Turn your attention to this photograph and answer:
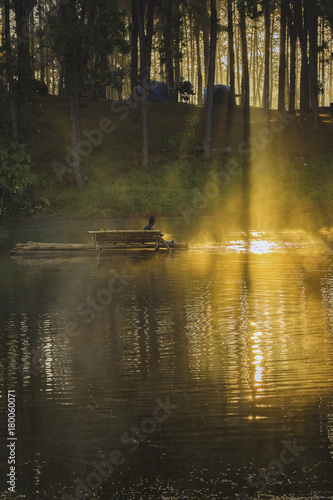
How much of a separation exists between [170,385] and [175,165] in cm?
4222

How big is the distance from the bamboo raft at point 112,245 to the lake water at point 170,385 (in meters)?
6.32

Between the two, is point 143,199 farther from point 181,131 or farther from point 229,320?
point 229,320

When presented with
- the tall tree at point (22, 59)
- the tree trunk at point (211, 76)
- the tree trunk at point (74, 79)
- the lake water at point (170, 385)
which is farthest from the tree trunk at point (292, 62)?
the lake water at point (170, 385)

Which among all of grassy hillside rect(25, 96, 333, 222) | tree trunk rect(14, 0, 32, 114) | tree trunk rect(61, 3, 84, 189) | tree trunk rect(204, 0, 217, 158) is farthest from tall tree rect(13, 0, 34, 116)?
tree trunk rect(204, 0, 217, 158)

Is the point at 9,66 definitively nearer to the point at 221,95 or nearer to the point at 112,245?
the point at 112,245

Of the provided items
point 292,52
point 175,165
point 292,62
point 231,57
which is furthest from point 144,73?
point 292,62

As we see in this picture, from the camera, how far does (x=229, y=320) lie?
48.8 ft

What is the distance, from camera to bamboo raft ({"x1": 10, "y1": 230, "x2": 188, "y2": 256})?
27312 mm

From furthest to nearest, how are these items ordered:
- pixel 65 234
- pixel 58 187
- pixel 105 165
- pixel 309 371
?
1. pixel 105 165
2. pixel 58 187
3. pixel 65 234
4. pixel 309 371

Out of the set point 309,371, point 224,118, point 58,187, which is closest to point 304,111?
point 224,118

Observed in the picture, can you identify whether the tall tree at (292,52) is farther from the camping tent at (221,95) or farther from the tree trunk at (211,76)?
the camping tent at (221,95)

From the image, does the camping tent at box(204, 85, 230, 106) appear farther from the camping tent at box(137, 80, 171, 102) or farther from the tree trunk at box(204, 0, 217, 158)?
the tree trunk at box(204, 0, 217, 158)

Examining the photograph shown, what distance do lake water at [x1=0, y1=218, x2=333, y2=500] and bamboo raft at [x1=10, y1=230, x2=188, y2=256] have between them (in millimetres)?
6322

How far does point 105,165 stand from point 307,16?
21.6 meters
